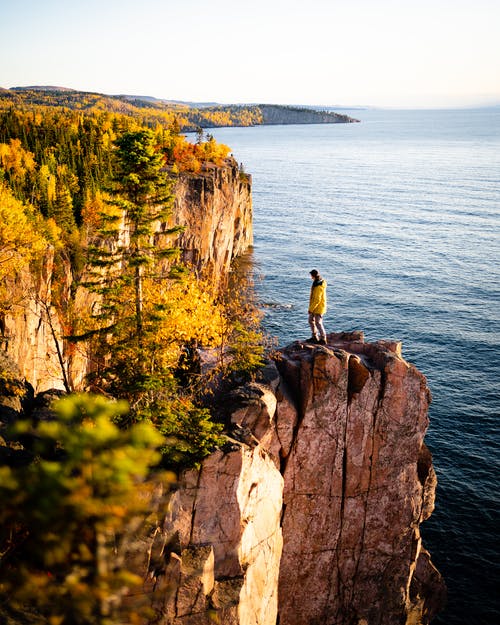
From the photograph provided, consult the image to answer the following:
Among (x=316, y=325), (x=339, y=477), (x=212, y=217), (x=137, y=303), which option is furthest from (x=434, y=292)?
(x=137, y=303)

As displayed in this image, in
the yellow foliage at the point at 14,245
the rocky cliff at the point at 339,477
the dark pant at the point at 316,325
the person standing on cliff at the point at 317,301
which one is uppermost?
the yellow foliage at the point at 14,245

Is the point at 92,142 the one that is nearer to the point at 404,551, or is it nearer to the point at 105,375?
the point at 105,375

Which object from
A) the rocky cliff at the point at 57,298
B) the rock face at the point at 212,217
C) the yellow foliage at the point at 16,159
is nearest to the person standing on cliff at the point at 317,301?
the rocky cliff at the point at 57,298

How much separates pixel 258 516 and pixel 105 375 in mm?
10690

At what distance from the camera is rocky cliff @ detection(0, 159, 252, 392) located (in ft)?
94.9

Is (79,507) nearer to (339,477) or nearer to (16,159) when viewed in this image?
(339,477)

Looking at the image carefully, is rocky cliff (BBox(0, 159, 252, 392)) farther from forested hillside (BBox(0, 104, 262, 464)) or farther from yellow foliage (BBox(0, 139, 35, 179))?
yellow foliage (BBox(0, 139, 35, 179))

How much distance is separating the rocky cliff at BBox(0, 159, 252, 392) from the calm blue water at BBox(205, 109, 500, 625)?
496 inches

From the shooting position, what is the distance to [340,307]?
64625mm

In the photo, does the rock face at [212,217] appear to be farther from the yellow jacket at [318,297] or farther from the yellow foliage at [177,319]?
the yellow jacket at [318,297]

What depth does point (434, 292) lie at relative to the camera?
68188mm

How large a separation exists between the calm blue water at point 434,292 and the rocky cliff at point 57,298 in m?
12.6

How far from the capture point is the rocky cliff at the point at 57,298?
2892 centimetres

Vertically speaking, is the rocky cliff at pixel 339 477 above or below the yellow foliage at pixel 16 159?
below
